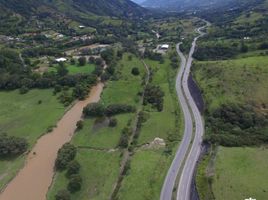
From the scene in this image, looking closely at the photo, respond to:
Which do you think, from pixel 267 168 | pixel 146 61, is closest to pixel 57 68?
pixel 146 61

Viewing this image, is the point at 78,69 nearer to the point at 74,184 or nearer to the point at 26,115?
the point at 26,115

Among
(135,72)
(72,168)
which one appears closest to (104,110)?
(72,168)

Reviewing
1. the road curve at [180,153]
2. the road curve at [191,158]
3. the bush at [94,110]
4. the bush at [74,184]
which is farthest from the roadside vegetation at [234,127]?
the bush at [94,110]

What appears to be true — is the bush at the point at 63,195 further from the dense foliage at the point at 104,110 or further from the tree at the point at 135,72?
the tree at the point at 135,72

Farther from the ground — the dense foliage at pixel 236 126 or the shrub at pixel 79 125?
the dense foliage at pixel 236 126

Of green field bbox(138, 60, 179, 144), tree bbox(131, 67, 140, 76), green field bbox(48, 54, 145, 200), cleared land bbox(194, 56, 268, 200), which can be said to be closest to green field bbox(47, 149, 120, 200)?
green field bbox(48, 54, 145, 200)

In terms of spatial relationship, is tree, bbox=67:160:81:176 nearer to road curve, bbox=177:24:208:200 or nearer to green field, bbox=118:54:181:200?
green field, bbox=118:54:181:200
